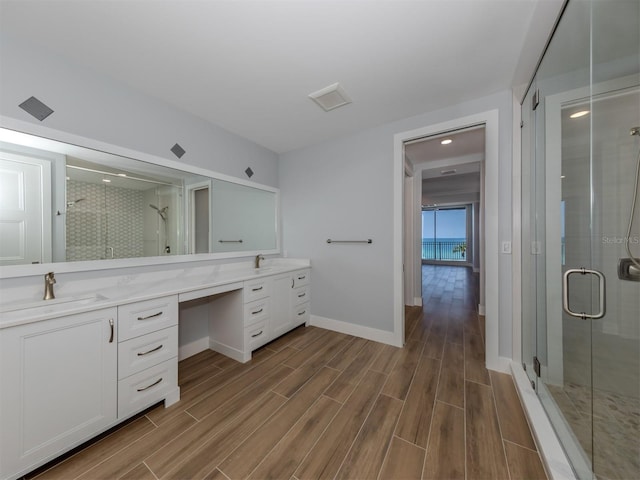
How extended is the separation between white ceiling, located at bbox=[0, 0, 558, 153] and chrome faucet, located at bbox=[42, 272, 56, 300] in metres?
1.44

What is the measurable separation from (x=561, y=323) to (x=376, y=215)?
5.43ft

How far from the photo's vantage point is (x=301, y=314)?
292cm

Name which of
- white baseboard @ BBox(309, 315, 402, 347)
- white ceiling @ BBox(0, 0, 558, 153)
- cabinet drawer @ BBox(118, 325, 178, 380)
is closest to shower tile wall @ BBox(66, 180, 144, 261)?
cabinet drawer @ BBox(118, 325, 178, 380)

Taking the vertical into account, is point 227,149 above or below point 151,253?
above

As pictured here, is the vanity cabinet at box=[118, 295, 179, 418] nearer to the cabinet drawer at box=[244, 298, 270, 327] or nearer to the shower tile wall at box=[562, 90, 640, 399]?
the cabinet drawer at box=[244, 298, 270, 327]

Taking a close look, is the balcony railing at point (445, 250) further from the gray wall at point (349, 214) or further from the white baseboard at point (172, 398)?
the white baseboard at point (172, 398)

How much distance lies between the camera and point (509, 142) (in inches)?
78.1

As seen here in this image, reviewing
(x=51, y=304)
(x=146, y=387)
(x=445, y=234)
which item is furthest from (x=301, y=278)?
(x=445, y=234)

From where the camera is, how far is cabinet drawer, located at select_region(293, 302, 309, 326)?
282 cm

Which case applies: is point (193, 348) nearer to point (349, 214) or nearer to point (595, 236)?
point (349, 214)

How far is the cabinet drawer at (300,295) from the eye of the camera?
2.82m

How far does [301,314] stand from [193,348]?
119cm

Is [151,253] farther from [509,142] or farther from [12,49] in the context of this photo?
[509,142]

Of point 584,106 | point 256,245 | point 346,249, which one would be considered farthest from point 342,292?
point 584,106
